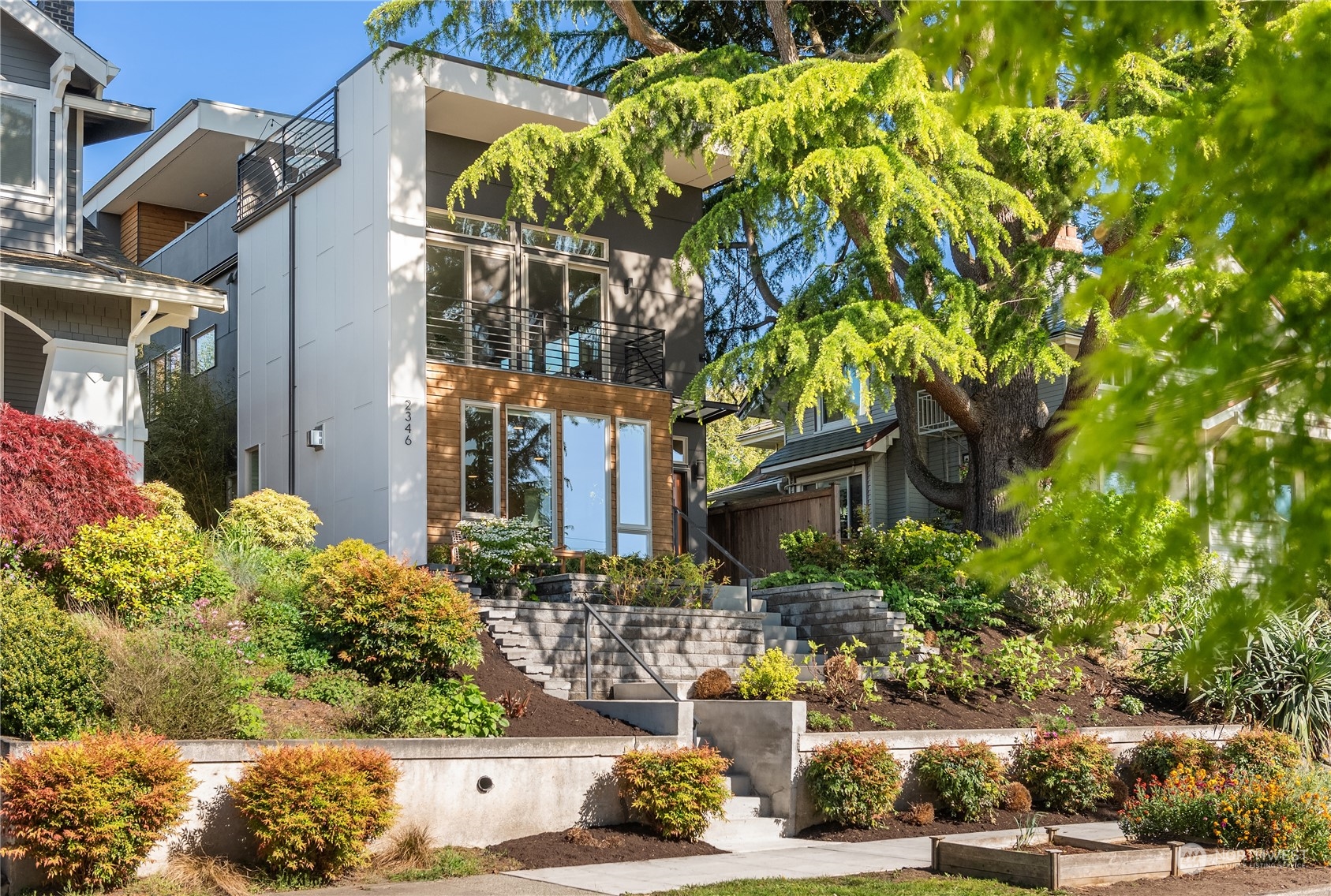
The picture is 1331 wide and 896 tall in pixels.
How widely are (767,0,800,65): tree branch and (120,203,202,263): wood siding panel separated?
48.6ft

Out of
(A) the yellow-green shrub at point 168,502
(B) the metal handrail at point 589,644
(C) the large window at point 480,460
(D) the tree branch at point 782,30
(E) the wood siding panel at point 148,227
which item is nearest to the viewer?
(B) the metal handrail at point 589,644

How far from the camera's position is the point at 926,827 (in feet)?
41.4

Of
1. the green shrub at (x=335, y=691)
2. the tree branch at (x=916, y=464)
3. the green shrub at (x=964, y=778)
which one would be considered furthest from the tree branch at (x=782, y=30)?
the green shrub at (x=335, y=691)

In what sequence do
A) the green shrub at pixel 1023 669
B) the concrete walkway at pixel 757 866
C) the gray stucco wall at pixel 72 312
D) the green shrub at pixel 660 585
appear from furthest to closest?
the green shrub at pixel 660 585, the gray stucco wall at pixel 72 312, the green shrub at pixel 1023 669, the concrete walkway at pixel 757 866

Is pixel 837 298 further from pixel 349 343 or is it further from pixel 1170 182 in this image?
pixel 1170 182

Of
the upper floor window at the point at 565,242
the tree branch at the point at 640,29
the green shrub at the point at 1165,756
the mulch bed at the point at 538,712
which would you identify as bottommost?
the green shrub at the point at 1165,756

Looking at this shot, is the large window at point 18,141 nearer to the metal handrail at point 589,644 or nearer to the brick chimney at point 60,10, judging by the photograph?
the brick chimney at point 60,10

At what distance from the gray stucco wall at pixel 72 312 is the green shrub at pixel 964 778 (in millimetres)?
12202

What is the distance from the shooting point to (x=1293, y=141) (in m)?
3.26

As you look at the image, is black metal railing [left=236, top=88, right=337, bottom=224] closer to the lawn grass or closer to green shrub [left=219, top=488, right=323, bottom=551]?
green shrub [left=219, top=488, right=323, bottom=551]

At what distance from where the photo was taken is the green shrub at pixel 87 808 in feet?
27.3

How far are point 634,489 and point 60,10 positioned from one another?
11.6 m

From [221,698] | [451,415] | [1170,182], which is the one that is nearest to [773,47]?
[451,415]

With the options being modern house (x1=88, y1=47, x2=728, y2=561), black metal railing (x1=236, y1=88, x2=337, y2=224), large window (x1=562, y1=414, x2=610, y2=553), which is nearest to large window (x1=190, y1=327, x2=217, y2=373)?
modern house (x1=88, y1=47, x2=728, y2=561)
